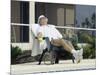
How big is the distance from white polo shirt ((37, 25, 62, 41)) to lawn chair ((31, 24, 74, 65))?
7cm

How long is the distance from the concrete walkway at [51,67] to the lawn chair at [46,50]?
0.09 metres

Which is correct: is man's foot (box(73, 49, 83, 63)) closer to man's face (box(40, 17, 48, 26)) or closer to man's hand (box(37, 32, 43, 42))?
man's hand (box(37, 32, 43, 42))

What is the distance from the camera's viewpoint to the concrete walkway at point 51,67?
4477mm

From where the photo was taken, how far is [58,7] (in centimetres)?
475

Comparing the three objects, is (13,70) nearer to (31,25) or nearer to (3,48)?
(3,48)

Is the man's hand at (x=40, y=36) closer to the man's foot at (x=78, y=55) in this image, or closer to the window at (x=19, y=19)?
the window at (x=19, y=19)

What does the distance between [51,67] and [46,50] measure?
307mm

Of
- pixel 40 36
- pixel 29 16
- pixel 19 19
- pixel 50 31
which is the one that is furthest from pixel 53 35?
pixel 19 19

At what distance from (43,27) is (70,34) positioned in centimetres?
52

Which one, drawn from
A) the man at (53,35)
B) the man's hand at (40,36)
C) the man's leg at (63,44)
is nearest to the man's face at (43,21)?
the man at (53,35)

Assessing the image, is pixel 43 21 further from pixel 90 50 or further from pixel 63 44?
pixel 90 50

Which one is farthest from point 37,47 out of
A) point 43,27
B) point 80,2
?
point 80,2

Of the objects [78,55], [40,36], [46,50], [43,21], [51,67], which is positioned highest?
[43,21]

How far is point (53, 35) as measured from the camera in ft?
15.6
